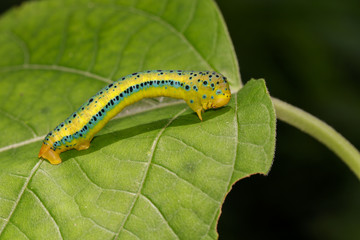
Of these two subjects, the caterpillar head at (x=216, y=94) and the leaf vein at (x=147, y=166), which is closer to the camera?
the leaf vein at (x=147, y=166)

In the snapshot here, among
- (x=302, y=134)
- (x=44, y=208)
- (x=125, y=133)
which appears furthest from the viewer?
(x=302, y=134)

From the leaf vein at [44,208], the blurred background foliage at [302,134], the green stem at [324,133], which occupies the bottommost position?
the blurred background foliage at [302,134]

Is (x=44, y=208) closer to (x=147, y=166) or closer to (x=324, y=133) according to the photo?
(x=147, y=166)

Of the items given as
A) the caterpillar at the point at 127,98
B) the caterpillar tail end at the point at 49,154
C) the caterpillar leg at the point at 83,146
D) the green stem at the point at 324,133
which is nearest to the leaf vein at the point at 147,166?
the caterpillar at the point at 127,98

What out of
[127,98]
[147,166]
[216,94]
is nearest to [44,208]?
[147,166]

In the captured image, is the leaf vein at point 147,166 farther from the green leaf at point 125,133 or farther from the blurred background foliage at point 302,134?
the blurred background foliage at point 302,134
